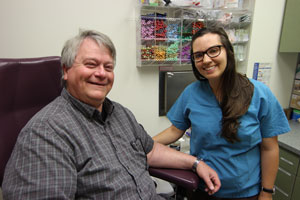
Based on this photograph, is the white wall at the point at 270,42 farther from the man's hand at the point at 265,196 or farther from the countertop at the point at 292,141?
the man's hand at the point at 265,196

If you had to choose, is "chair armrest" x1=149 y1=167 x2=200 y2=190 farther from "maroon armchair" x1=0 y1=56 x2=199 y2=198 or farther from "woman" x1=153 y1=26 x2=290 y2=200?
"woman" x1=153 y1=26 x2=290 y2=200

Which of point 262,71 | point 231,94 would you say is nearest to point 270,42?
point 262,71

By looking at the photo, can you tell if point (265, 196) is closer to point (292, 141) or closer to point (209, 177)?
point (209, 177)

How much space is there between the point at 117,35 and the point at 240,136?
3.87 feet

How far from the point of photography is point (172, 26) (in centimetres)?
158

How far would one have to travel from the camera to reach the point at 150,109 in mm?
1805

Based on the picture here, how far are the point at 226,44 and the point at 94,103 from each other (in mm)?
769

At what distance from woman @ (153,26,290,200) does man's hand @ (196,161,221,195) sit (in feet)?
0.20

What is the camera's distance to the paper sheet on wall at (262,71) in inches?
72.7

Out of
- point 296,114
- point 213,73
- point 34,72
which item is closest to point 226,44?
point 213,73

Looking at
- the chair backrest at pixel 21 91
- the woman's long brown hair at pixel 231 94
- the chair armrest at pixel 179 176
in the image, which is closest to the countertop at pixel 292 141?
the woman's long brown hair at pixel 231 94

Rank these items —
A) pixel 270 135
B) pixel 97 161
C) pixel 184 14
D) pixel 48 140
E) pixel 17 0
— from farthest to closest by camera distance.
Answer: pixel 184 14 → pixel 17 0 → pixel 270 135 → pixel 97 161 → pixel 48 140

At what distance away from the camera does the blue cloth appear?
3.34 feet

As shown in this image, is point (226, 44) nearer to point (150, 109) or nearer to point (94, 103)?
point (94, 103)
